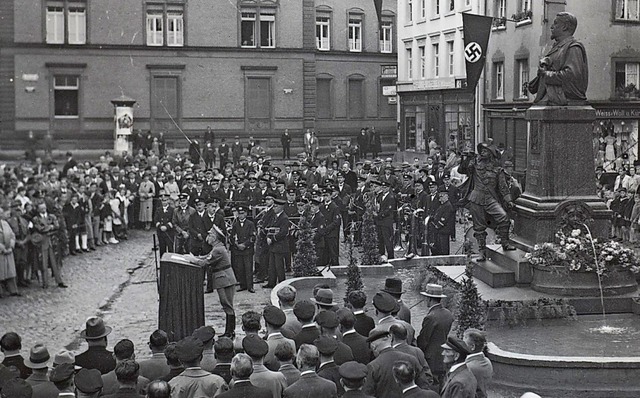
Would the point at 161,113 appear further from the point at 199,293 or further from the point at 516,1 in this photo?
the point at 199,293

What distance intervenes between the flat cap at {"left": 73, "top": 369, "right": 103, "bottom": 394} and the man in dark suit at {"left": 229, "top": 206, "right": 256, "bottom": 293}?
11.5m

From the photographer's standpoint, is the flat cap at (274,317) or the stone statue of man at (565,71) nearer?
the flat cap at (274,317)

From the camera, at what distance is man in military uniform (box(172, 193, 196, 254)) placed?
20.9 metres

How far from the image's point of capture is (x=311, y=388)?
7.27 meters

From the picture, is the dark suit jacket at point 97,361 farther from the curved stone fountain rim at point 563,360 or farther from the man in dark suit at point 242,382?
the curved stone fountain rim at point 563,360

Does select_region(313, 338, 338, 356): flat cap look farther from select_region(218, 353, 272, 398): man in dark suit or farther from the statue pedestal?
the statue pedestal

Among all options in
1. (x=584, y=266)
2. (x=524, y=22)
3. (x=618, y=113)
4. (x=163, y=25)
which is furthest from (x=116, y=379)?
(x=163, y=25)

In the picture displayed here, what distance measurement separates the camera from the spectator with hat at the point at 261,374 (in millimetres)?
7625

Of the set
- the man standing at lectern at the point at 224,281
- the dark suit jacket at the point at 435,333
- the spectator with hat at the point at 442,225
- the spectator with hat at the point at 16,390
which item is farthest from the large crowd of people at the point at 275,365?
the spectator with hat at the point at 442,225

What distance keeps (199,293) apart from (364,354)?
17.4 ft

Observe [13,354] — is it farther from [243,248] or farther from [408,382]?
[243,248]

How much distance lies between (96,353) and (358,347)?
8.95ft

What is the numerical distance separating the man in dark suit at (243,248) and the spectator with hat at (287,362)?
35.9 ft

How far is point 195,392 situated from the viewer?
7516 mm
